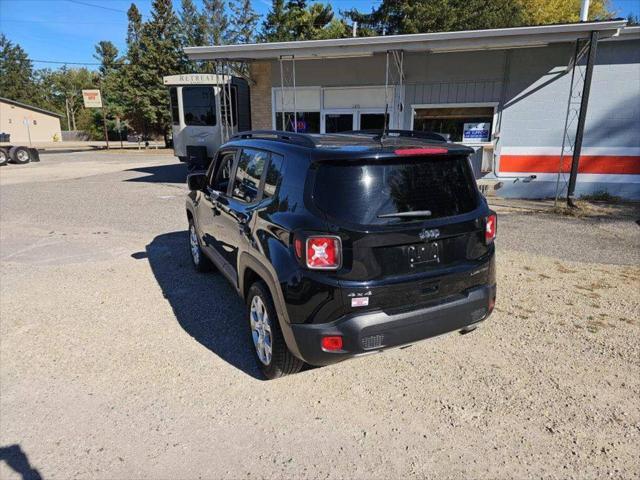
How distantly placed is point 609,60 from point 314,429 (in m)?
11.9

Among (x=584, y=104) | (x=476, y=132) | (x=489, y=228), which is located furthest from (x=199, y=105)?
(x=489, y=228)

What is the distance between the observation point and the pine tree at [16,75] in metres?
76.8

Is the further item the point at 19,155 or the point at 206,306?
the point at 19,155

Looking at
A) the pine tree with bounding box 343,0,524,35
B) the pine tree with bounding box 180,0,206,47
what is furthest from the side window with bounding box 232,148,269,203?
the pine tree with bounding box 180,0,206,47

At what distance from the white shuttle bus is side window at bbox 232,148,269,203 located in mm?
11606

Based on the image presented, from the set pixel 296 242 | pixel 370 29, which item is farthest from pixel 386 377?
pixel 370 29

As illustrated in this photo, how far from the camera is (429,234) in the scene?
2.80 metres

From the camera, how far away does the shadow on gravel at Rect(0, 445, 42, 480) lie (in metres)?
2.44

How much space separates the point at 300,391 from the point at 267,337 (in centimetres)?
46

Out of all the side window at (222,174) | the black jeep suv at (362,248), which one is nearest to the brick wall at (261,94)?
the side window at (222,174)

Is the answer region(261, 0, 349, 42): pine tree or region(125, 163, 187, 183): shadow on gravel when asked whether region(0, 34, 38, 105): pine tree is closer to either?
region(261, 0, 349, 42): pine tree

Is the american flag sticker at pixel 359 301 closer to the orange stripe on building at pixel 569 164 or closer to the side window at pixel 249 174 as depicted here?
the side window at pixel 249 174

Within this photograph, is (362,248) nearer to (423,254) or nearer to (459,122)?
(423,254)

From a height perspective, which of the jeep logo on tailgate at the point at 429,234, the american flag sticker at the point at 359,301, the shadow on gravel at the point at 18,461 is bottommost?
the shadow on gravel at the point at 18,461
